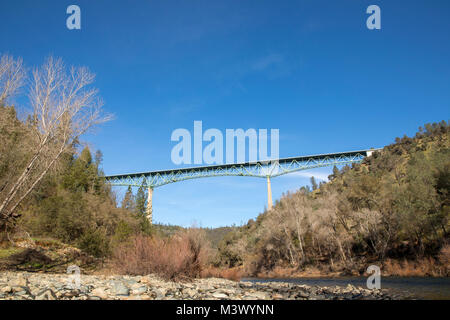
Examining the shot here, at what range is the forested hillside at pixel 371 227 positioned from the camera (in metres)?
24.0

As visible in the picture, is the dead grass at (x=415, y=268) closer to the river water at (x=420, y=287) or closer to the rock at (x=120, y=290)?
the river water at (x=420, y=287)

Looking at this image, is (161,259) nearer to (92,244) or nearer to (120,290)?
(120,290)

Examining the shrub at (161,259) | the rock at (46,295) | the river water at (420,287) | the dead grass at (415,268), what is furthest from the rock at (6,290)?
the dead grass at (415,268)

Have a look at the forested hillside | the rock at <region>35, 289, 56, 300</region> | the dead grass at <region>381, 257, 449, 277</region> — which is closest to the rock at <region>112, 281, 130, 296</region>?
the rock at <region>35, 289, 56, 300</region>

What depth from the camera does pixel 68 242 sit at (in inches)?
876

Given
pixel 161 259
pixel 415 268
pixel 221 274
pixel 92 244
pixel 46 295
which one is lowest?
pixel 415 268

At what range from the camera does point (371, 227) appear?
28953mm

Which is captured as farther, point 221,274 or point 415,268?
point 415,268

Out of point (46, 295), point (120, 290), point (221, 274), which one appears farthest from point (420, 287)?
point (46, 295)

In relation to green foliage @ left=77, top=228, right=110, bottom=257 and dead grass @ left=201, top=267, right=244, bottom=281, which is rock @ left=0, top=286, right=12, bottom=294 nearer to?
dead grass @ left=201, top=267, right=244, bottom=281

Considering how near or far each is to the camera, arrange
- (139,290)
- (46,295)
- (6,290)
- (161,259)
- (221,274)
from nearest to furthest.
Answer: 1. (46,295)
2. (6,290)
3. (139,290)
4. (161,259)
5. (221,274)

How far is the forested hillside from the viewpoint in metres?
24.0
